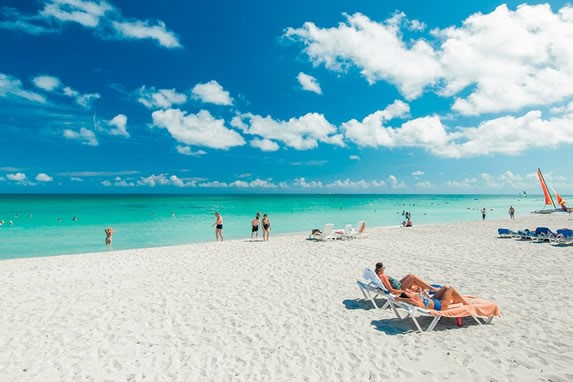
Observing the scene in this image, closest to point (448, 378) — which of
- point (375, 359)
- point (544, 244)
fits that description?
point (375, 359)

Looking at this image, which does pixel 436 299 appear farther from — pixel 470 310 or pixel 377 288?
pixel 377 288

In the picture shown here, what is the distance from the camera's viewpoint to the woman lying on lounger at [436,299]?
21.2 ft

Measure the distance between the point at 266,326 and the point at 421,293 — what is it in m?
3.32

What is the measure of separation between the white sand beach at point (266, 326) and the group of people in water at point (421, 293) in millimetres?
466

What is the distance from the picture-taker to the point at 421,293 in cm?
705

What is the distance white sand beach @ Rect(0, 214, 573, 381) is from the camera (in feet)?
16.6

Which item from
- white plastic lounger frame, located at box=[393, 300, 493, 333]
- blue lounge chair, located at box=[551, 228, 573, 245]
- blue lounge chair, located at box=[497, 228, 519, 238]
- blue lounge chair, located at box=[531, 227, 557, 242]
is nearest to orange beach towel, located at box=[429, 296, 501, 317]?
white plastic lounger frame, located at box=[393, 300, 493, 333]

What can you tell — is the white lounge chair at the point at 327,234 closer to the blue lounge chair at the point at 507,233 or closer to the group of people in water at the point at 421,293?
the blue lounge chair at the point at 507,233

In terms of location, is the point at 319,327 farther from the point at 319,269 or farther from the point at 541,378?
the point at 319,269

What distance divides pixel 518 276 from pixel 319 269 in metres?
6.03

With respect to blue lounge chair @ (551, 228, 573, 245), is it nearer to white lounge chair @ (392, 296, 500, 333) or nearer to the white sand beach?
the white sand beach

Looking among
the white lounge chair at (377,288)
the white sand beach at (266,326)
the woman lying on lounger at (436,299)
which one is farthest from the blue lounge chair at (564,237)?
the white lounge chair at (377,288)

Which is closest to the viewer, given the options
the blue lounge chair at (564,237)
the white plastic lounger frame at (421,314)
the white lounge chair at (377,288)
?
the white plastic lounger frame at (421,314)

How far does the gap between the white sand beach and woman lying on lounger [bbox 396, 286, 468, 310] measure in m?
0.44
